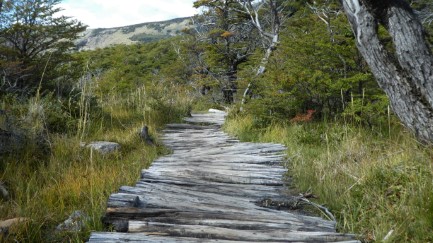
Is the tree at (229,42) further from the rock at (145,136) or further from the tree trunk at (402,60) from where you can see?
the tree trunk at (402,60)

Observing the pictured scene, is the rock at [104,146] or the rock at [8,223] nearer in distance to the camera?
the rock at [8,223]

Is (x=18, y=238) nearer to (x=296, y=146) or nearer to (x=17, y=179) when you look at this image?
(x=17, y=179)

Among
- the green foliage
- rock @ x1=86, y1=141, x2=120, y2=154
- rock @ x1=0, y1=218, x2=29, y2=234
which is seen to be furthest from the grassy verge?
rock @ x1=86, y1=141, x2=120, y2=154

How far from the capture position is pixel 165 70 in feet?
75.6

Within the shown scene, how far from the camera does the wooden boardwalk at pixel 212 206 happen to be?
241cm

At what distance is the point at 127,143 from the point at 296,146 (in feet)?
7.87

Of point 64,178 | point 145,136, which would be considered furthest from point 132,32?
point 64,178

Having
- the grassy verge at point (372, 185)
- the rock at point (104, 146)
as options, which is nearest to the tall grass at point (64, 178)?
the rock at point (104, 146)

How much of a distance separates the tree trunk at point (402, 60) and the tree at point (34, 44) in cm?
610

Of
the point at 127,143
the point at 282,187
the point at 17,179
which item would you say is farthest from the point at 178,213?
the point at 127,143

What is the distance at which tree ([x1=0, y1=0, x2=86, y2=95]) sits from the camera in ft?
26.7

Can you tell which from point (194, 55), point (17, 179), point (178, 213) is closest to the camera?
point (178, 213)

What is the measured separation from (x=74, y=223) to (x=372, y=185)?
226 centimetres

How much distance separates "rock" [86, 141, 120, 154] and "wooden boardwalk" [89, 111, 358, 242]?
0.66m
